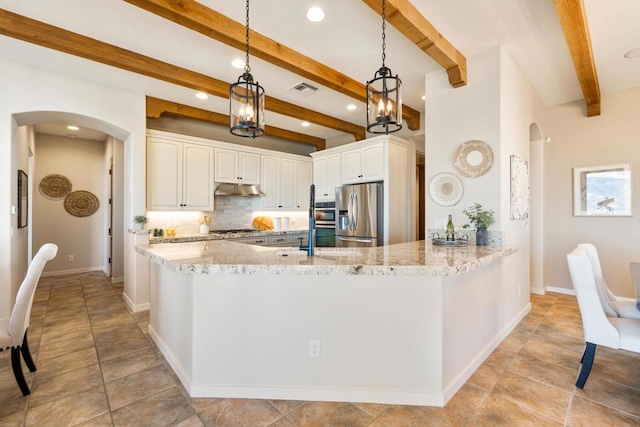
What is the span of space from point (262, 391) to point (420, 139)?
14.3ft

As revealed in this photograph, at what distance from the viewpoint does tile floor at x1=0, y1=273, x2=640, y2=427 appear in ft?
5.82

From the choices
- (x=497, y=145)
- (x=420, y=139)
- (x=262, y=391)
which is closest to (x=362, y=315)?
(x=262, y=391)

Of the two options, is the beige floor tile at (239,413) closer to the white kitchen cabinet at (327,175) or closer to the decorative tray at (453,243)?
the decorative tray at (453,243)

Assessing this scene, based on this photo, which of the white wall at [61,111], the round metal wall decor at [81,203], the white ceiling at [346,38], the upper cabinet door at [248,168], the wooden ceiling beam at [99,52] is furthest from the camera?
the round metal wall decor at [81,203]

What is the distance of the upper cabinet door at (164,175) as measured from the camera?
4281mm

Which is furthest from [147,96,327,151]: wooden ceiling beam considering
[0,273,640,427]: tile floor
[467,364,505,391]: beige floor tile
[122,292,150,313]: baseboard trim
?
[467,364,505,391]: beige floor tile

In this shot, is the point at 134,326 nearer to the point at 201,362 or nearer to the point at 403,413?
the point at 201,362

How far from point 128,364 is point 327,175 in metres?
4.01

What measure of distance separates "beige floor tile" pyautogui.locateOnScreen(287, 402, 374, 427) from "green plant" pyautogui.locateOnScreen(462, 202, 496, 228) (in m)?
1.96

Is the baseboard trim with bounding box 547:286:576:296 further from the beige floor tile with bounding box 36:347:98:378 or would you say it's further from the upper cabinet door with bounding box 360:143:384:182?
the beige floor tile with bounding box 36:347:98:378

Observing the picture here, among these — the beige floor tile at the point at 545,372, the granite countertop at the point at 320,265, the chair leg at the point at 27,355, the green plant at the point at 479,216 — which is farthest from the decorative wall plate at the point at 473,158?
the chair leg at the point at 27,355

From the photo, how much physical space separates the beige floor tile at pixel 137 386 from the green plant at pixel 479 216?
287cm

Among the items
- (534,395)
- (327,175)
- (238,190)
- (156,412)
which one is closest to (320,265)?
(156,412)

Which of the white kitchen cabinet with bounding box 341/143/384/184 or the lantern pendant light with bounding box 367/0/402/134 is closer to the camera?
the lantern pendant light with bounding box 367/0/402/134
